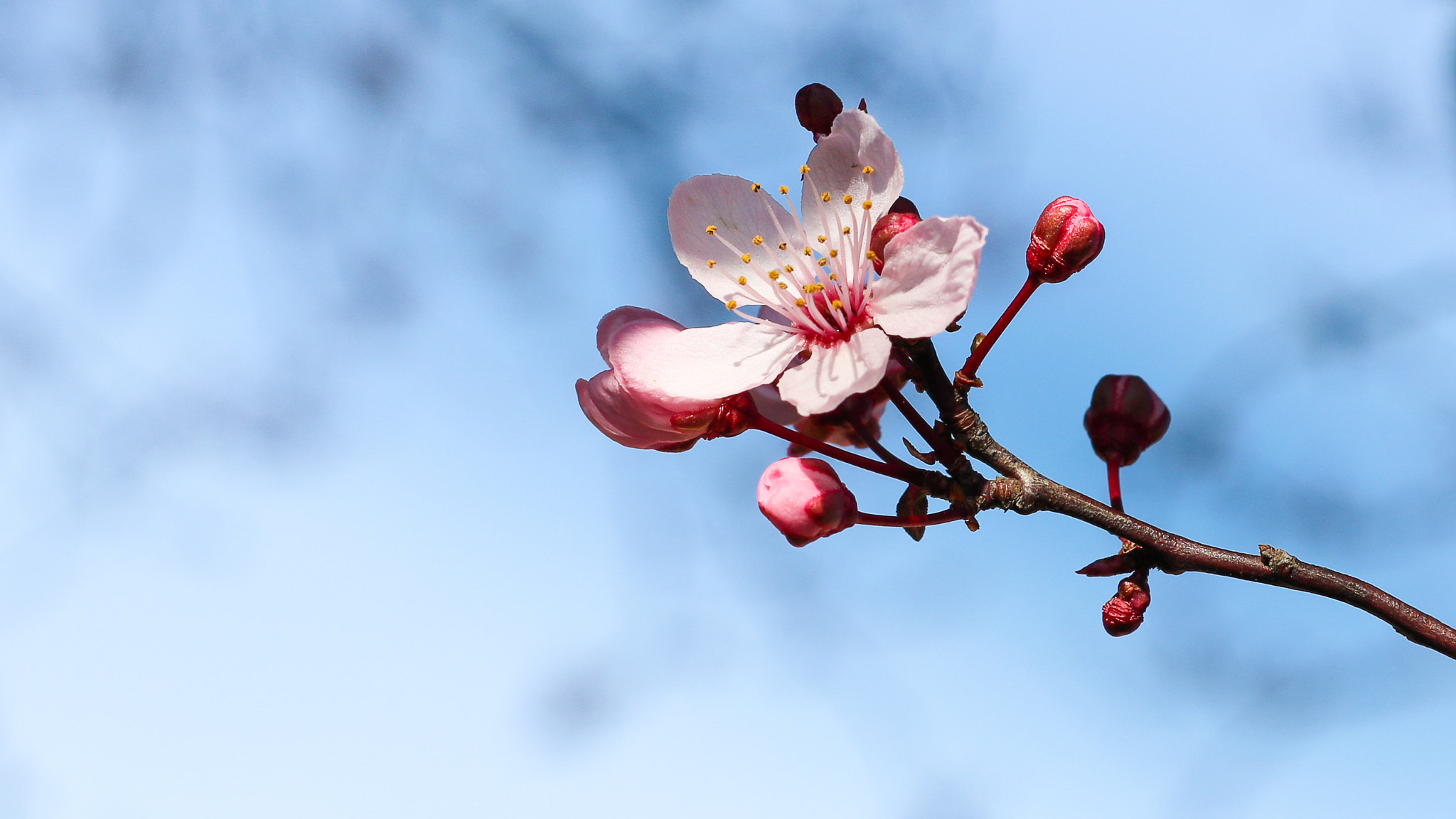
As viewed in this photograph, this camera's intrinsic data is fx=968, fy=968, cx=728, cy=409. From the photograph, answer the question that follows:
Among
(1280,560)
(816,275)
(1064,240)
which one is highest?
(816,275)

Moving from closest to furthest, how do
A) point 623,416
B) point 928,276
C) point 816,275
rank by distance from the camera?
point 928,276 < point 623,416 < point 816,275

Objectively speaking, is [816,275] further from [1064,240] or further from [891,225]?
[1064,240]

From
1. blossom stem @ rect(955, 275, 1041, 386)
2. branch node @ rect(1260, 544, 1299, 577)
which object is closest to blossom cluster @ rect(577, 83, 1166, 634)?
blossom stem @ rect(955, 275, 1041, 386)

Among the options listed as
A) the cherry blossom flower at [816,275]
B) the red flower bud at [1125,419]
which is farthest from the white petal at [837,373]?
the red flower bud at [1125,419]

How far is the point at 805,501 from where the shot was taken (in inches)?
57.8

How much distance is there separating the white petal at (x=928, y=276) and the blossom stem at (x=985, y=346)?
9 centimetres

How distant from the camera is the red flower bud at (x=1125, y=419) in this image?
65.8 inches

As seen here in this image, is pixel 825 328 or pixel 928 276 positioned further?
pixel 825 328

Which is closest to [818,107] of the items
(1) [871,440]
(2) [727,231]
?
(2) [727,231]

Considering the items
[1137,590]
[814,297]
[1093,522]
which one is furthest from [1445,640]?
[814,297]

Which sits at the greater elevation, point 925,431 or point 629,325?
point 629,325

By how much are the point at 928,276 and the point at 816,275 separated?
263mm

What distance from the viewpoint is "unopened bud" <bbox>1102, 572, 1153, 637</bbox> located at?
1.51m

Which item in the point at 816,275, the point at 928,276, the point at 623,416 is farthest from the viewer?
the point at 816,275
